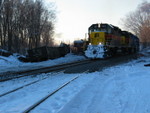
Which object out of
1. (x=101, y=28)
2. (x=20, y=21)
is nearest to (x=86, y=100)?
(x=101, y=28)

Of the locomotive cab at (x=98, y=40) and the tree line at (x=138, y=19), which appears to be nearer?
the locomotive cab at (x=98, y=40)

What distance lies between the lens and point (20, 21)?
42656 mm

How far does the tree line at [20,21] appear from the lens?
127 feet

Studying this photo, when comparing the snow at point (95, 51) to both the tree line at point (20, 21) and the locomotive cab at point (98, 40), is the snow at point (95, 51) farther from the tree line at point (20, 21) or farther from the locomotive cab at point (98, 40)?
the tree line at point (20, 21)

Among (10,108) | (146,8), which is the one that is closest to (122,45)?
(10,108)

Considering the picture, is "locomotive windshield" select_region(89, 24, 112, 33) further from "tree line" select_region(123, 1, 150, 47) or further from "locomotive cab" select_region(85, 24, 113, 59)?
"tree line" select_region(123, 1, 150, 47)

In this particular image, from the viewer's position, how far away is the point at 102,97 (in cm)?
667

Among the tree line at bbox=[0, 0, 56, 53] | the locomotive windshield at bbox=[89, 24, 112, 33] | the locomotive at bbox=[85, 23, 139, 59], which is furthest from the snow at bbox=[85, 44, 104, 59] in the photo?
the tree line at bbox=[0, 0, 56, 53]

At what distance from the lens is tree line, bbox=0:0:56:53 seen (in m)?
38.7

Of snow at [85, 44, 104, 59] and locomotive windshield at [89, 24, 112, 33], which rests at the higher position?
locomotive windshield at [89, 24, 112, 33]

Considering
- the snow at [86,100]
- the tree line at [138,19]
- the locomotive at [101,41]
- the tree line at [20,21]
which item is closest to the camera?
the snow at [86,100]

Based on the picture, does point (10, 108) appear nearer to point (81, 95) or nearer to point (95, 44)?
point (81, 95)

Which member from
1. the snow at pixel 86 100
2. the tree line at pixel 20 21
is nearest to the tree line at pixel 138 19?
the tree line at pixel 20 21

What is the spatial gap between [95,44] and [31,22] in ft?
83.7
